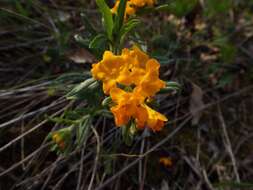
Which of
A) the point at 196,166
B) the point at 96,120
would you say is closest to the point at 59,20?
the point at 96,120

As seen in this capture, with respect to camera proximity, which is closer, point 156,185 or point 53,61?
point 156,185

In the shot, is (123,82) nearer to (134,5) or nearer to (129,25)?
(129,25)

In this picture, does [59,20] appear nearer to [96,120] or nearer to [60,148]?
[96,120]

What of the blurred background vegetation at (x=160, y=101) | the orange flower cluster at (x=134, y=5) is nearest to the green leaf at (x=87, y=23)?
the blurred background vegetation at (x=160, y=101)

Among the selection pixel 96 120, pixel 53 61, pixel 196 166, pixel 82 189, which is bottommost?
pixel 196 166

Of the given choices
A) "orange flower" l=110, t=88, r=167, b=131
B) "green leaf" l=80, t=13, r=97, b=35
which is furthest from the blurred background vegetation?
"orange flower" l=110, t=88, r=167, b=131

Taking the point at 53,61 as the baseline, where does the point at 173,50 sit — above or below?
below

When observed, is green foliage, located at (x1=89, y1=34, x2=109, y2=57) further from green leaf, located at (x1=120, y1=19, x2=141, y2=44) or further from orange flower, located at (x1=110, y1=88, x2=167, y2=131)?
orange flower, located at (x1=110, y1=88, x2=167, y2=131)

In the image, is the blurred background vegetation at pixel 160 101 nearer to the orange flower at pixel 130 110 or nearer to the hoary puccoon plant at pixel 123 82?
the hoary puccoon plant at pixel 123 82

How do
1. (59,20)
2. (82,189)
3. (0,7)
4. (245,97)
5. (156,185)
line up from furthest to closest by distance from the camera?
(245,97)
(59,20)
(0,7)
(156,185)
(82,189)
